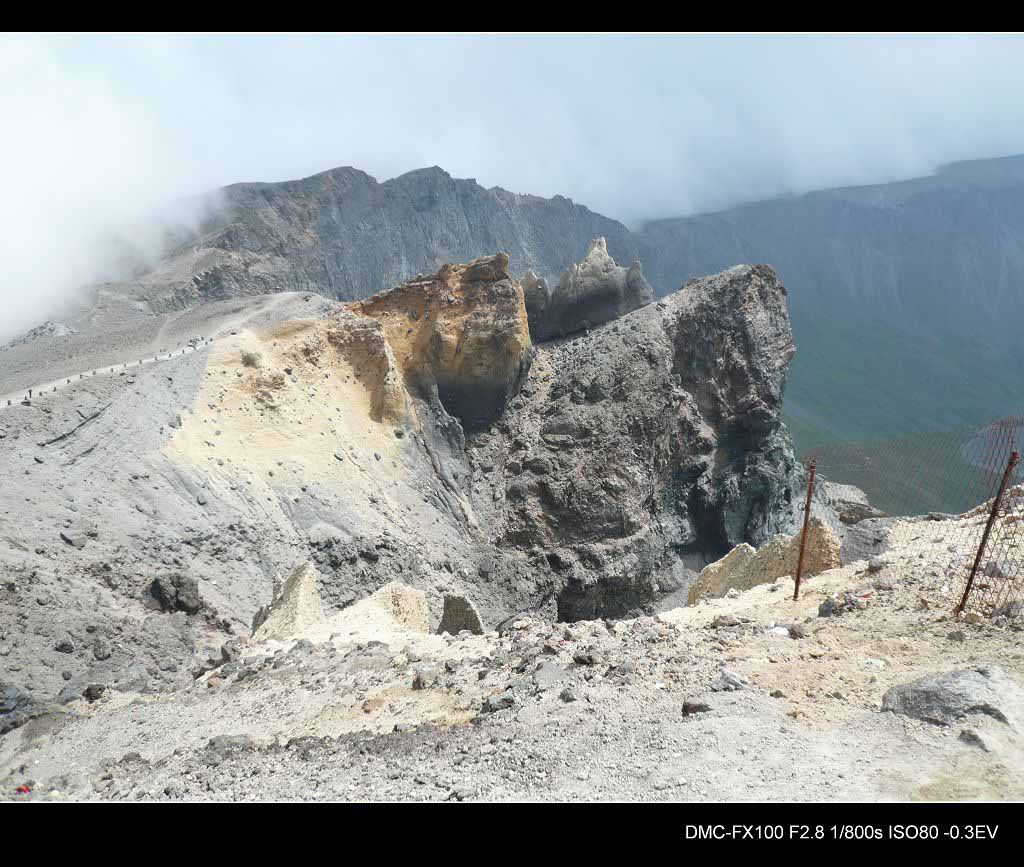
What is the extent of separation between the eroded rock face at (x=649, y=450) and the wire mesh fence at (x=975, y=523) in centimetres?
1393

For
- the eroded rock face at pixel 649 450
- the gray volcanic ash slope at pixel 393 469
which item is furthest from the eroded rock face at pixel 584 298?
the eroded rock face at pixel 649 450

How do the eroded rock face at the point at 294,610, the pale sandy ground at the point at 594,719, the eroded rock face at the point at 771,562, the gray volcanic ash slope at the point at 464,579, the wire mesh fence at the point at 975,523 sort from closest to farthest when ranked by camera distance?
the pale sandy ground at the point at 594,719 < the gray volcanic ash slope at the point at 464,579 < the wire mesh fence at the point at 975,523 < the eroded rock face at the point at 294,610 < the eroded rock face at the point at 771,562

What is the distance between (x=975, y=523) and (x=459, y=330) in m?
24.5

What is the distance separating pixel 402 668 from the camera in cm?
902

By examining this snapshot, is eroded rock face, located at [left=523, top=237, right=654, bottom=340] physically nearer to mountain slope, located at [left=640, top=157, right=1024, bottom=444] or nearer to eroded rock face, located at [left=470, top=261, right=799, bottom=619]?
eroded rock face, located at [left=470, top=261, right=799, bottom=619]

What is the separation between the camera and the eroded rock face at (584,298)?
Answer: 38875 millimetres

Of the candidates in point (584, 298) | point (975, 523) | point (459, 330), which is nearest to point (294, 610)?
point (975, 523)

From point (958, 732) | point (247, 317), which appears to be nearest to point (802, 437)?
point (247, 317)

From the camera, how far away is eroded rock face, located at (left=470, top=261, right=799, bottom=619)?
29.8 metres

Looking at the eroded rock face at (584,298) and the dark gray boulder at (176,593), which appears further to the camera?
the eroded rock face at (584,298)

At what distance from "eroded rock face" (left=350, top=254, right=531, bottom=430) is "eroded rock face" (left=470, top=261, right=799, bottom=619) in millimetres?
2199

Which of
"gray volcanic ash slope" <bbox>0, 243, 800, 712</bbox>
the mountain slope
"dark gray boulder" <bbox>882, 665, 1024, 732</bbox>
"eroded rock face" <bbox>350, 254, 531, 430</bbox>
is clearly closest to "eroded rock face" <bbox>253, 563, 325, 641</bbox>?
"gray volcanic ash slope" <bbox>0, 243, 800, 712</bbox>

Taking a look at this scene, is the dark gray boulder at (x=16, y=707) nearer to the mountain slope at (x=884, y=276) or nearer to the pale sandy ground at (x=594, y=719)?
the pale sandy ground at (x=594, y=719)

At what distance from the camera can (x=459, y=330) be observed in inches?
1265
